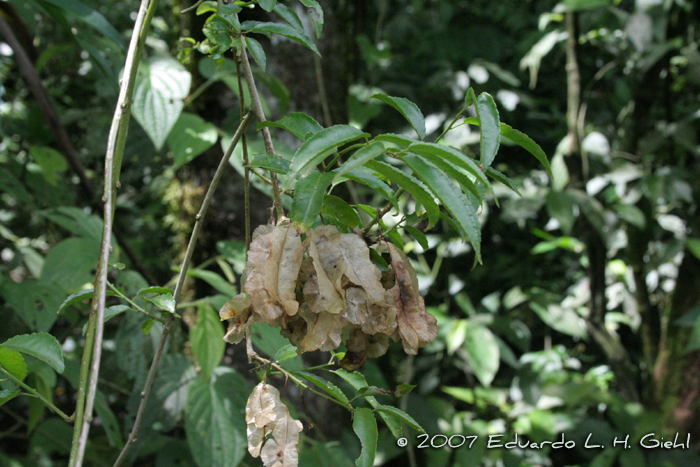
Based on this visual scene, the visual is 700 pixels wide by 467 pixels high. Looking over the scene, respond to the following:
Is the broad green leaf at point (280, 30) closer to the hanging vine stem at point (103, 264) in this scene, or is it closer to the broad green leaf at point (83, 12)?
the hanging vine stem at point (103, 264)

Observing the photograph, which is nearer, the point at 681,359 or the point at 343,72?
the point at 343,72

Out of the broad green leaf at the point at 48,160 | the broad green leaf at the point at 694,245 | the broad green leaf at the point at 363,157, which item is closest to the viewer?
the broad green leaf at the point at 363,157

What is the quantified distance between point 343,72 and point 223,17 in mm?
940

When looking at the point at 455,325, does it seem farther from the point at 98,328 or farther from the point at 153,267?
the point at 98,328

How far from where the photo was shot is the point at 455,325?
1.69 metres

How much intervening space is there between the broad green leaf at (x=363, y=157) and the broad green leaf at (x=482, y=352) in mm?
1307

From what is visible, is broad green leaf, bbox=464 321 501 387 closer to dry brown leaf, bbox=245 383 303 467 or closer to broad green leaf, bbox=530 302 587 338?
broad green leaf, bbox=530 302 587 338

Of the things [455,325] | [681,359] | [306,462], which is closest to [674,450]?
[681,359]

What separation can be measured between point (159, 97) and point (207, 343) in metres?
0.44

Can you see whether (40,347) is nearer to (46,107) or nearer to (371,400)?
(371,400)

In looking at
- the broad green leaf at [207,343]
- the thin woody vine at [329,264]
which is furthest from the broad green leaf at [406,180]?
the broad green leaf at [207,343]

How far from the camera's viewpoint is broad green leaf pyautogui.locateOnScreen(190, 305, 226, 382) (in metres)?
0.87

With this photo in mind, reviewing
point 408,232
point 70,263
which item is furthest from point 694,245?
point 70,263

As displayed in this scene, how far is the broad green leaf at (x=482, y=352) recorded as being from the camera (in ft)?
5.05
